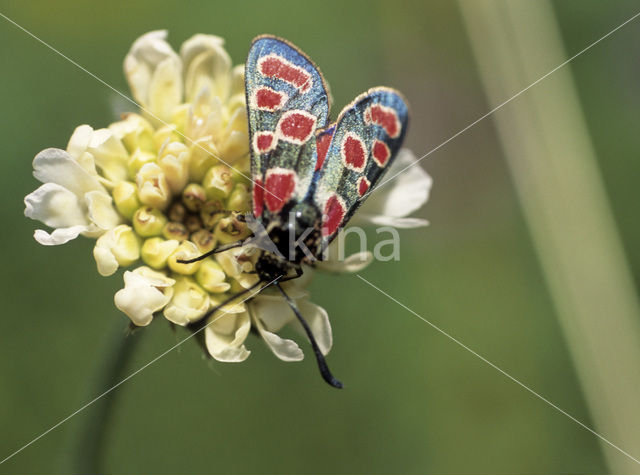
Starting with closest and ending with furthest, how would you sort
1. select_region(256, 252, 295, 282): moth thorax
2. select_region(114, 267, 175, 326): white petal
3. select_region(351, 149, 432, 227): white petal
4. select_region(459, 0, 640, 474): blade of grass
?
select_region(114, 267, 175, 326): white petal → select_region(256, 252, 295, 282): moth thorax → select_region(351, 149, 432, 227): white petal → select_region(459, 0, 640, 474): blade of grass

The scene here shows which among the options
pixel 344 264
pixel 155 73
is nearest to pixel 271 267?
pixel 344 264

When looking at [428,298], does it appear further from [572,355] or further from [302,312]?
[302,312]

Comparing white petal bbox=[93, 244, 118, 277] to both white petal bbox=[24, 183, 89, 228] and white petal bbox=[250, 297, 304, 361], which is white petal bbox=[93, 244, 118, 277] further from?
white petal bbox=[250, 297, 304, 361]

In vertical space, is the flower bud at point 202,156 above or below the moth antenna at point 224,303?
above

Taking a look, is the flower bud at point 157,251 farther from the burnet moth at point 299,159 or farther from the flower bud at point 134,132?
the flower bud at point 134,132

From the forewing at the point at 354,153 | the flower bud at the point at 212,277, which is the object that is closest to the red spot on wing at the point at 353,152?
the forewing at the point at 354,153

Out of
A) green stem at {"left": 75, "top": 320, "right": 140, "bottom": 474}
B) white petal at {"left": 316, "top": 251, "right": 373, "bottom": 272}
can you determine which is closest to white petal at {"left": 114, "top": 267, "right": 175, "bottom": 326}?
green stem at {"left": 75, "top": 320, "right": 140, "bottom": 474}

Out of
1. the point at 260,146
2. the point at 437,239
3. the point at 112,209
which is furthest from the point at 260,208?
the point at 437,239
